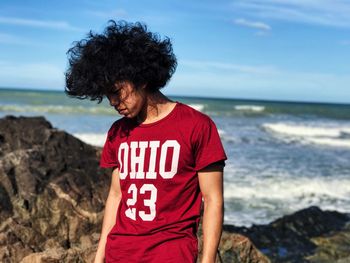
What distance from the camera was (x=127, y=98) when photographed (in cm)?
254

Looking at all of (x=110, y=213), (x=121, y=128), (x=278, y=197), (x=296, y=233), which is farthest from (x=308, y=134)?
(x=121, y=128)

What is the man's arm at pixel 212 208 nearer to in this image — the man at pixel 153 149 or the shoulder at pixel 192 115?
the man at pixel 153 149

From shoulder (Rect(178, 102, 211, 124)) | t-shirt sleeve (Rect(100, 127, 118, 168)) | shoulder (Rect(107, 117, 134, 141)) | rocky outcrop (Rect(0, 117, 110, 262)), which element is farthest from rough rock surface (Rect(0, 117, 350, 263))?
shoulder (Rect(178, 102, 211, 124))

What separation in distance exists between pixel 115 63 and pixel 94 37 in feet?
0.64

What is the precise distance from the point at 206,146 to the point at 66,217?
375 centimetres

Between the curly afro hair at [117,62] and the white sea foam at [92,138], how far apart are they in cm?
1835

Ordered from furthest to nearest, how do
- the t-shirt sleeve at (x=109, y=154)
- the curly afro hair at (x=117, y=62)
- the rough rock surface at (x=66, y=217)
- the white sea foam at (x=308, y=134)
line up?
the white sea foam at (x=308, y=134) → the rough rock surface at (x=66, y=217) → the t-shirt sleeve at (x=109, y=154) → the curly afro hair at (x=117, y=62)

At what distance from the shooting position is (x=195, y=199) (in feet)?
8.56

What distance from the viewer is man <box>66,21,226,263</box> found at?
2510 mm

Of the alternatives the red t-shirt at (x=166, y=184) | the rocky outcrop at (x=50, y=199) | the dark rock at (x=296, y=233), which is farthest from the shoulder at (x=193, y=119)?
the dark rock at (x=296, y=233)

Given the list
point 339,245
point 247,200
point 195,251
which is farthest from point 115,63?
point 247,200

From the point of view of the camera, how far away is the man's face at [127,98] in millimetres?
2518

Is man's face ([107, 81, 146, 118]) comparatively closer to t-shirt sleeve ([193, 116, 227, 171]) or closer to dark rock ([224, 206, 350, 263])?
t-shirt sleeve ([193, 116, 227, 171])

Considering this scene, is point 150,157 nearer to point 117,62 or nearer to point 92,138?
point 117,62
